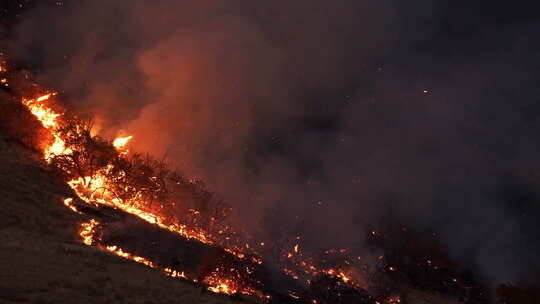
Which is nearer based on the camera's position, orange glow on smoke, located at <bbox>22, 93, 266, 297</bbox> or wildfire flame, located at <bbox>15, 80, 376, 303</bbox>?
orange glow on smoke, located at <bbox>22, 93, 266, 297</bbox>

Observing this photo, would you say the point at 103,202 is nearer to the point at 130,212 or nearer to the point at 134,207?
the point at 130,212

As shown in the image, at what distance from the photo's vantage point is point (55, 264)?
12.8 metres

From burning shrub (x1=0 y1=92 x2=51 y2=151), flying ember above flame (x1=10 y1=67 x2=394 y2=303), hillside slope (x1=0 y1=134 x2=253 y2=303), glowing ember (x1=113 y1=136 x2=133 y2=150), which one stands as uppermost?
glowing ember (x1=113 y1=136 x2=133 y2=150)

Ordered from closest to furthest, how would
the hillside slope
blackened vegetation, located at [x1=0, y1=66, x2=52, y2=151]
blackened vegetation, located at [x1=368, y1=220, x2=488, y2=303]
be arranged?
the hillside slope < blackened vegetation, located at [x1=0, y1=66, x2=52, y2=151] < blackened vegetation, located at [x1=368, y1=220, x2=488, y2=303]

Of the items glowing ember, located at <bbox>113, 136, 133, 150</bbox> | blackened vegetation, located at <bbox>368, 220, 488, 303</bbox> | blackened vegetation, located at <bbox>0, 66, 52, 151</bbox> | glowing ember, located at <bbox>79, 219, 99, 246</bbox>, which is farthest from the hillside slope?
blackened vegetation, located at <bbox>368, 220, 488, 303</bbox>

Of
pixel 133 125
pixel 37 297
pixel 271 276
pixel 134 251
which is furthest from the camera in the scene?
pixel 133 125

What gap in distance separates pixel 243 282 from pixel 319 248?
1662 centimetres

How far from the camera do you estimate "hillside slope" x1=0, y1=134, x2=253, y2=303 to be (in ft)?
33.7

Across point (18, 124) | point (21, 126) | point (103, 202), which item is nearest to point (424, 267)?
point (103, 202)

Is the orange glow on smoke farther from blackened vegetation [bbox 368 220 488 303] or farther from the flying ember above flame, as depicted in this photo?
blackened vegetation [bbox 368 220 488 303]

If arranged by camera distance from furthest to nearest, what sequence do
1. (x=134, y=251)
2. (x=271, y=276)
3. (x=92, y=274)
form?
1. (x=271, y=276)
2. (x=134, y=251)
3. (x=92, y=274)

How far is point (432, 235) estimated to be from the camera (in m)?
41.8

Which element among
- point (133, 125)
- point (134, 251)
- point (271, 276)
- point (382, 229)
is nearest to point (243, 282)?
point (271, 276)

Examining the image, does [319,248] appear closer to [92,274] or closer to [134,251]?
[134,251]
